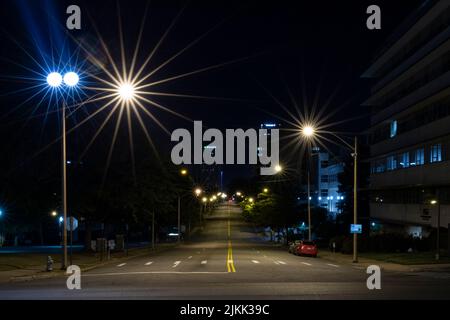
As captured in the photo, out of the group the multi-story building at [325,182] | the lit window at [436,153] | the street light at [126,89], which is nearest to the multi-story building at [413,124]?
the lit window at [436,153]

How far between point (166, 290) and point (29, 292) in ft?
13.7

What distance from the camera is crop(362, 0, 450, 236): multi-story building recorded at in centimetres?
4925

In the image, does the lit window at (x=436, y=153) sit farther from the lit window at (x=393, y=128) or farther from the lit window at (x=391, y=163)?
the lit window at (x=393, y=128)

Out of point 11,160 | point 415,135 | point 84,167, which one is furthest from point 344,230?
point 11,160

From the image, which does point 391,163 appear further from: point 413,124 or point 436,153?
point 436,153

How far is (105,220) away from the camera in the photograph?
54406 millimetres

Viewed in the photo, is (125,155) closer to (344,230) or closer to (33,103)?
(33,103)

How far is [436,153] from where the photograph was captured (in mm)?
50906

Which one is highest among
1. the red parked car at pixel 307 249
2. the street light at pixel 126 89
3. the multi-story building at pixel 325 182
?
the street light at pixel 126 89

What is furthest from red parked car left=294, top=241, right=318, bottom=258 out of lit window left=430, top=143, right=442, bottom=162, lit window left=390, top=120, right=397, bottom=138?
lit window left=390, top=120, right=397, bottom=138

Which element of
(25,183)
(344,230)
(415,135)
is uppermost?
(415,135)

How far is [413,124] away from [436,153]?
7.04 metres

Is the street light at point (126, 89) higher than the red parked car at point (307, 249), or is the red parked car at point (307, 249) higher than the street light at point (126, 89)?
the street light at point (126, 89)

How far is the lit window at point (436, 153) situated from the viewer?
50059 mm
